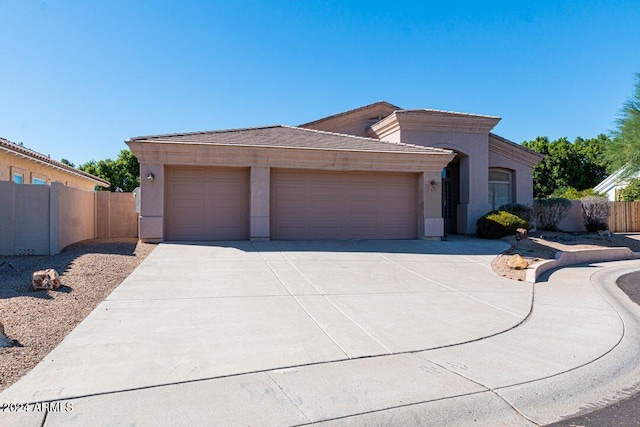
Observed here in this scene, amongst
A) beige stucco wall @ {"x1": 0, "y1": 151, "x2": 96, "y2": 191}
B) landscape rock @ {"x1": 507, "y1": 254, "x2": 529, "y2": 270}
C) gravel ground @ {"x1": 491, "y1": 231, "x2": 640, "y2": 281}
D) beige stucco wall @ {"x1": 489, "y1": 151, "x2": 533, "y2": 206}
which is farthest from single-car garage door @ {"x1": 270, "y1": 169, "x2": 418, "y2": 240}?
beige stucco wall @ {"x1": 0, "y1": 151, "x2": 96, "y2": 191}

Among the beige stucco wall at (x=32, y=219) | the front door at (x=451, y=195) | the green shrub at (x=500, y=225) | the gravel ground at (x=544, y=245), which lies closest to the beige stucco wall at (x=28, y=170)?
the beige stucco wall at (x=32, y=219)

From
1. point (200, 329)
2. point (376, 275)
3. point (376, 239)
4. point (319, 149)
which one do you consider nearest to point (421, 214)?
point (376, 239)

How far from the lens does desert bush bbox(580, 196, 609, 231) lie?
20875mm

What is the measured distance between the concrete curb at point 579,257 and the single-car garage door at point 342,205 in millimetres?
5081

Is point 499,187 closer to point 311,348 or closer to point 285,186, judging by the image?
point 285,186

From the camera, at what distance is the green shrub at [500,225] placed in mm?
17375

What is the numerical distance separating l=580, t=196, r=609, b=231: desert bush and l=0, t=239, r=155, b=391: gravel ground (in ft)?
64.3

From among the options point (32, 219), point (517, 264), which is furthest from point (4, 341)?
point (517, 264)

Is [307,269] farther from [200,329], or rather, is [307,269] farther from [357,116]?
[357,116]

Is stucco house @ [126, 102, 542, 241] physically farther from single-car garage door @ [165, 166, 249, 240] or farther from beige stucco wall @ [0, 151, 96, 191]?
beige stucco wall @ [0, 151, 96, 191]

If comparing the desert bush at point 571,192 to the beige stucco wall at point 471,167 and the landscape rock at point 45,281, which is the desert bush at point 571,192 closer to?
the beige stucco wall at point 471,167

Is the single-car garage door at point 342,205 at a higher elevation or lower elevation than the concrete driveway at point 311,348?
higher

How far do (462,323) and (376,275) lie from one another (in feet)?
12.1

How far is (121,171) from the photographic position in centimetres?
4256
